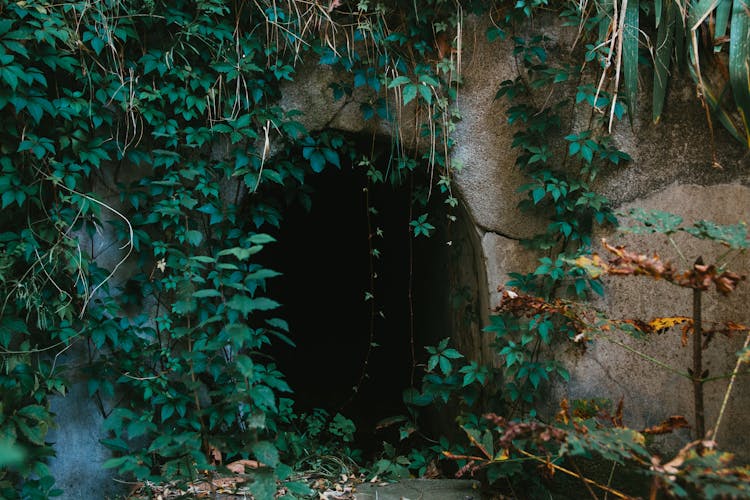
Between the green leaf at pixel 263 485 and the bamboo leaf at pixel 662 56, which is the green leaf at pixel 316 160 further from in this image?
the bamboo leaf at pixel 662 56

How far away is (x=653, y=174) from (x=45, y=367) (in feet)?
8.66

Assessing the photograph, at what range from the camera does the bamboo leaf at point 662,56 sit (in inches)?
104

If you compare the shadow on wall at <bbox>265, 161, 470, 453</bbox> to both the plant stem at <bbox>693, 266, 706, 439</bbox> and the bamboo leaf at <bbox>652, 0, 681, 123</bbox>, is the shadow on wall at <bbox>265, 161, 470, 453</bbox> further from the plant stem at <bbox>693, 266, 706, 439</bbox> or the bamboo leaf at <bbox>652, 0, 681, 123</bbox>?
the plant stem at <bbox>693, 266, 706, 439</bbox>

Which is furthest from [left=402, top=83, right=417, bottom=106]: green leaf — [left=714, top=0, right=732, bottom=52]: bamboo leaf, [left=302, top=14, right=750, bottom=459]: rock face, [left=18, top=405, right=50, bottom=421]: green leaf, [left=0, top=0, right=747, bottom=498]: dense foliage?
[left=18, top=405, right=50, bottom=421]: green leaf

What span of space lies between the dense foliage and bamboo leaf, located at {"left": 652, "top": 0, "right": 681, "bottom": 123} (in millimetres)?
136

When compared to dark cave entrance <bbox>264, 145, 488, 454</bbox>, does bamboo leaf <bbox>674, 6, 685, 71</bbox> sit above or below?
above

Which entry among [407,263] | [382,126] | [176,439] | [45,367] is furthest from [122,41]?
[407,263]

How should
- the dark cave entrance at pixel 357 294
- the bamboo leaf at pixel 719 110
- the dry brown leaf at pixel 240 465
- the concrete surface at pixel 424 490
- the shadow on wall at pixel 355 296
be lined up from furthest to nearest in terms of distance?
the shadow on wall at pixel 355 296
the dark cave entrance at pixel 357 294
the dry brown leaf at pixel 240 465
the concrete surface at pixel 424 490
the bamboo leaf at pixel 719 110

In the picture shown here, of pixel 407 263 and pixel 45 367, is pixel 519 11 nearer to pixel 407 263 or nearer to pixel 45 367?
pixel 45 367

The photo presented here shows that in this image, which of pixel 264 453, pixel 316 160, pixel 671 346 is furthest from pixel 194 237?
pixel 671 346

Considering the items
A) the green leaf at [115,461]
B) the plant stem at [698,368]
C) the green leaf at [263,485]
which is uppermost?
→ the plant stem at [698,368]

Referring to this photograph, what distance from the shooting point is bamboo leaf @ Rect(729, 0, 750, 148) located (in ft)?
8.26

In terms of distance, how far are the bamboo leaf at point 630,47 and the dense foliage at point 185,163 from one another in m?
0.02

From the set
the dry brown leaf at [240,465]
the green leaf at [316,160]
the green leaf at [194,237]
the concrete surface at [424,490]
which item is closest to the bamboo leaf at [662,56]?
the green leaf at [316,160]
